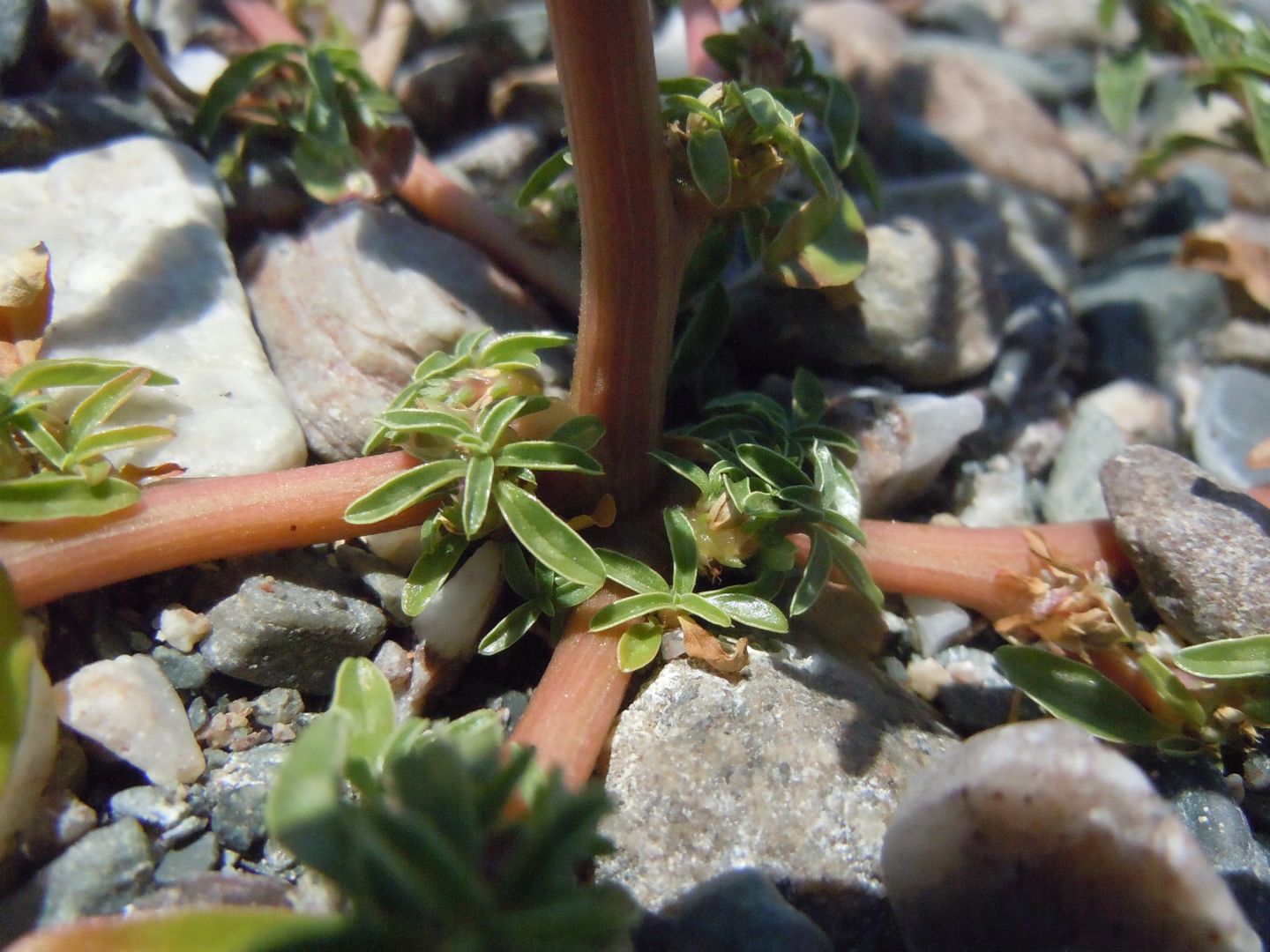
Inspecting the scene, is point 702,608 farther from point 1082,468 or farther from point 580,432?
point 1082,468

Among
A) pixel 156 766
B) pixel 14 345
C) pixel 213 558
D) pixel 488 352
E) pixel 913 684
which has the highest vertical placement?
pixel 14 345

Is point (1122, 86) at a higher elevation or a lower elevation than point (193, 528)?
higher

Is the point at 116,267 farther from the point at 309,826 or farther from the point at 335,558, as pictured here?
the point at 309,826

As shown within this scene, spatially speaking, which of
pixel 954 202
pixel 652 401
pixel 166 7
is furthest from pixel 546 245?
pixel 166 7

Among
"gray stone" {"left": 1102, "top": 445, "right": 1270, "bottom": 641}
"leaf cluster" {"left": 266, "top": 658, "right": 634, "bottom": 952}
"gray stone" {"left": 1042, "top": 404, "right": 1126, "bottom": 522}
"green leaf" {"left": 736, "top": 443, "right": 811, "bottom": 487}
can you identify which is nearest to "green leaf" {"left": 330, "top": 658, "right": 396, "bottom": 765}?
"leaf cluster" {"left": 266, "top": 658, "right": 634, "bottom": 952}

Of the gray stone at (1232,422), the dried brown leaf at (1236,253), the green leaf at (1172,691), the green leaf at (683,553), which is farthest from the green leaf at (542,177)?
the dried brown leaf at (1236,253)

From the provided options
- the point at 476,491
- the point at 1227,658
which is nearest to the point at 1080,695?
the point at 1227,658
